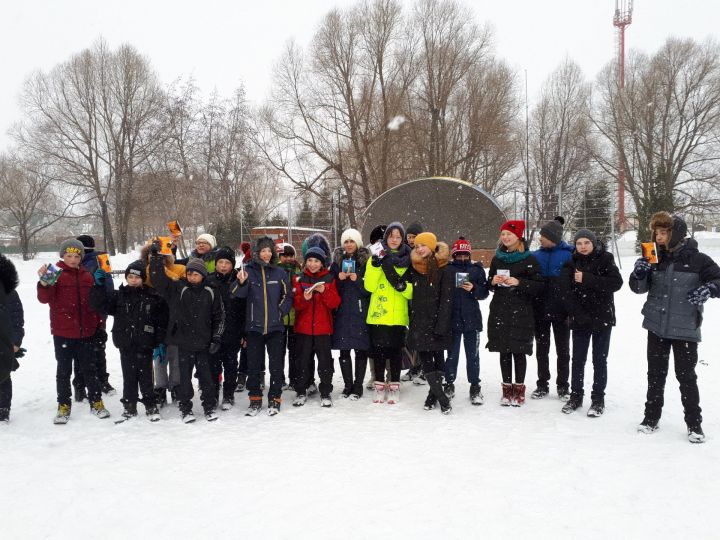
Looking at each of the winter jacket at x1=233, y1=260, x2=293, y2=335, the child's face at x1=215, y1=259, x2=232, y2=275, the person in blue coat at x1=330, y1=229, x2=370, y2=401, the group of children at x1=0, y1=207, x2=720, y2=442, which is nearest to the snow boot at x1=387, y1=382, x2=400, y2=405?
the group of children at x1=0, y1=207, x2=720, y2=442

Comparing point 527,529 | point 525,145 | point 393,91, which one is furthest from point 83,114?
point 527,529

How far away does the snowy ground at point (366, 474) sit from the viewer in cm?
298

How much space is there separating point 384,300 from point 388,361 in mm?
708

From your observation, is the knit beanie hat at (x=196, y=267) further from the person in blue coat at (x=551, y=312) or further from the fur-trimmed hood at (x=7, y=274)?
the person in blue coat at (x=551, y=312)

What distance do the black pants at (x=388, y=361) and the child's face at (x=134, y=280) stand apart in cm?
245

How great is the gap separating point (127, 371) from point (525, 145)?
1140 inches

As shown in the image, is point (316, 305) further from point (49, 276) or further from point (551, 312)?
point (49, 276)

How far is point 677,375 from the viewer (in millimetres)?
4176

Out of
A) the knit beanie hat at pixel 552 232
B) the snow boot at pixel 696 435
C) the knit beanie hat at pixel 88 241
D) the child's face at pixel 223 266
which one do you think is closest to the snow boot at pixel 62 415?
the knit beanie hat at pixel 88 241

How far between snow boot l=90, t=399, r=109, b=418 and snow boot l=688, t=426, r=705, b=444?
519 centimetres

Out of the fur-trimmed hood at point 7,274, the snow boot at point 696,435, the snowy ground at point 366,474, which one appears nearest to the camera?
the snowy ground at point 366,474

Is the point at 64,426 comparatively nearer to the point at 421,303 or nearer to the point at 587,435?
the point at 421,303

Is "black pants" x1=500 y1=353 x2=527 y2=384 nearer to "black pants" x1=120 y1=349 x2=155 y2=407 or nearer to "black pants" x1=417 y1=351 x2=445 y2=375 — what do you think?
"black pants" x1=417 y1=351 x2=445 y2=375

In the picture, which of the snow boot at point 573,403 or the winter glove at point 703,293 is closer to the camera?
the winter glove at point 703,293
